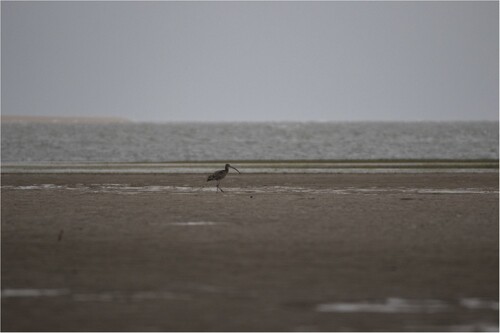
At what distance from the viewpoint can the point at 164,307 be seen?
34.9 feet

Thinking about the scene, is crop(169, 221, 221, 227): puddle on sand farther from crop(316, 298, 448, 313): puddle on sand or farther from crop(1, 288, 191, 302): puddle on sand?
crop(316, 298, 448, 313): puddle on sand

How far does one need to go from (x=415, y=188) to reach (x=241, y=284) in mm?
19367

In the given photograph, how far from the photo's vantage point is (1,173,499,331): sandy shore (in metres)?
10.2

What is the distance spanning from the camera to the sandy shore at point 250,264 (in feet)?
33.5

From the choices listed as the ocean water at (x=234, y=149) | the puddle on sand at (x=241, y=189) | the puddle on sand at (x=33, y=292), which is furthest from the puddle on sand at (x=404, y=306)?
the ocean water at (x=234, y=149)

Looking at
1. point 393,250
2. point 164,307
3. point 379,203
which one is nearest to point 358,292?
point 164,307

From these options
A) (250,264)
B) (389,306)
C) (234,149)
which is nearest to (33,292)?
(250,264)

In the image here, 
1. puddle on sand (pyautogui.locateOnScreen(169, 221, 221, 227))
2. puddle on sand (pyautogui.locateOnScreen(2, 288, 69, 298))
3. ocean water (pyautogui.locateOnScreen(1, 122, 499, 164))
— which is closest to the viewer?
puddle on sand (pyautogui.locateOnScreen(2, 288, 69, 298))

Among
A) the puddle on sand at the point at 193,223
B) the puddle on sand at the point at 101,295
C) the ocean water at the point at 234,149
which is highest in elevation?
the puddle on sand at the point at 101,295

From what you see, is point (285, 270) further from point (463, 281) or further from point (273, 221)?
point (273, 221)

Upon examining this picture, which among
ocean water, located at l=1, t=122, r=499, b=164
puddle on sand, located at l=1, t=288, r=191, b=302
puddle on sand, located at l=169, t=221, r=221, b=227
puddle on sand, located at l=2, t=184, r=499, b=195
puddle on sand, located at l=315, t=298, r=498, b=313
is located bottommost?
ocean water, located at l=1, t=122, r=499, b=164

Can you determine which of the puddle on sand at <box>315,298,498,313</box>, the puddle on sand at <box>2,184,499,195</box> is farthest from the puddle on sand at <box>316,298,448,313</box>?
the puddle on sand at <box>2,184,499,195</box>

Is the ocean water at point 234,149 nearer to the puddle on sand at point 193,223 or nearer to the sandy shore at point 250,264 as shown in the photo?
the sandy shore at point 250,264

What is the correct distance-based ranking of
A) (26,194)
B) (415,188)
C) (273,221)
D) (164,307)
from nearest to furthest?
(164,307) < (273,221) < (26,194) < (415,188)
